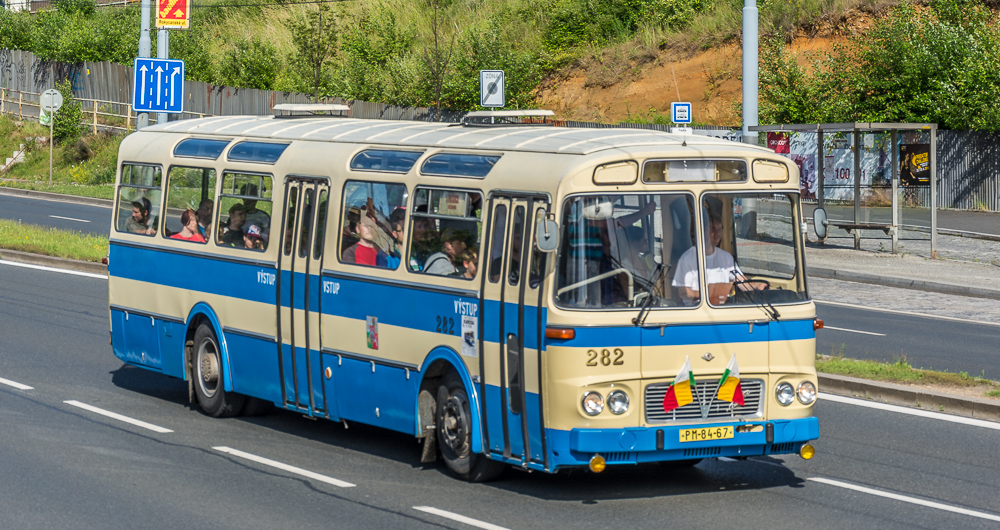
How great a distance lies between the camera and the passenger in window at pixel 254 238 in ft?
35.9

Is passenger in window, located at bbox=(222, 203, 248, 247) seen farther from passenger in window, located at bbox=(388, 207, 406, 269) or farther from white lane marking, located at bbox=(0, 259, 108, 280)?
white lane marking, located at bbox=(0, 259, 108, 280)

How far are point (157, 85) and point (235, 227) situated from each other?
Answer: 432 inches

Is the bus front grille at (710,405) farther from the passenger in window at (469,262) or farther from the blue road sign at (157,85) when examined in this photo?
the blue road sign at (157,85)

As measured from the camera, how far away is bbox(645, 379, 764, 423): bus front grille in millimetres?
8258

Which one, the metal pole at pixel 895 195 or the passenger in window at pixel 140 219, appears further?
the metal pole at pixel 895 195

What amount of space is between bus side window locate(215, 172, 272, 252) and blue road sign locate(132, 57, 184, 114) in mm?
10396

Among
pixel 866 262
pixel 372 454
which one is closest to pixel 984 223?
pixel 866 262

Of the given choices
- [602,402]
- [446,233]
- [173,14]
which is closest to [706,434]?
[602,402]

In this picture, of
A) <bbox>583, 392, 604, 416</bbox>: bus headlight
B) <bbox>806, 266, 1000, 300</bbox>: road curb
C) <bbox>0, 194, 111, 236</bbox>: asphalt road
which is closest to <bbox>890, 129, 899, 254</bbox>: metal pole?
<bbox>806, 266, 1000, 300</bbox>: road curb

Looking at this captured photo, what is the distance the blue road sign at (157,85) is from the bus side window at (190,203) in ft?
31.2

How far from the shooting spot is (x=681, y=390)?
8305 mm

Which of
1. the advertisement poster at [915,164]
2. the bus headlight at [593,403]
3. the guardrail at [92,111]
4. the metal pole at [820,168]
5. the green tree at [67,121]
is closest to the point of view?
the bus headlight at [593,403]

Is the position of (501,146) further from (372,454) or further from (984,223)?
(984,223)

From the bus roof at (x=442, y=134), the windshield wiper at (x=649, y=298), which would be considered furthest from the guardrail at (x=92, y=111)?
the windshield wiper at (x=649, y=298)
